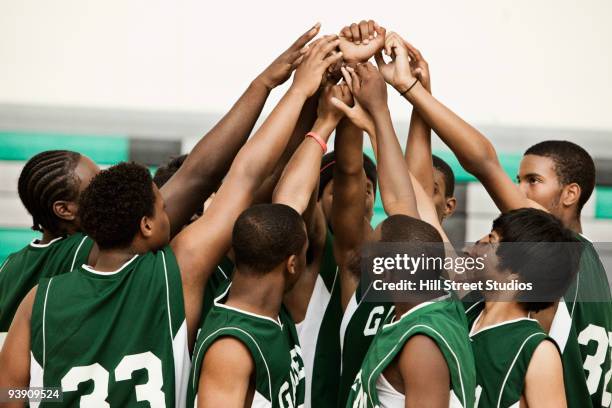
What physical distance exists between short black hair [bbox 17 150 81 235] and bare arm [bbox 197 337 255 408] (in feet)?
2.43

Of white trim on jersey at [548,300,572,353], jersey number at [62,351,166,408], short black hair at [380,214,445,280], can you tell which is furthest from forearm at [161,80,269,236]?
white trim on jersey at [548,300,572,353]

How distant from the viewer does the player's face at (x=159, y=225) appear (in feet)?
6.87

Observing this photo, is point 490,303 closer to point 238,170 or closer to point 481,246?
point 481,246

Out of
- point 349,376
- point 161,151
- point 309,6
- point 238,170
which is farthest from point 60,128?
point 349,376

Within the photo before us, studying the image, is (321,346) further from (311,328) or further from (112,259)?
(112,259)

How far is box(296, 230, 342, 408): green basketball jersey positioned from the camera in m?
2.54

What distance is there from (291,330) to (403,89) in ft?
2.67

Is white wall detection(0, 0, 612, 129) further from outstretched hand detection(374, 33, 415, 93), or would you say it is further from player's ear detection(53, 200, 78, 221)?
player's ear detection(53, 200, 78, 221)

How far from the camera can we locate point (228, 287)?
2.16 metres

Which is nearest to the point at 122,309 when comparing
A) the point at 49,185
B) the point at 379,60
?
the point at 49,185

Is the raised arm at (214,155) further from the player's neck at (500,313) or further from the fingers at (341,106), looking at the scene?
the player's neck at (500,313)

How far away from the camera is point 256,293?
204 centimetres

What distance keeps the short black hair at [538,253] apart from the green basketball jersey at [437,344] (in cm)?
23

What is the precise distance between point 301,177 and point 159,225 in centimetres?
45
